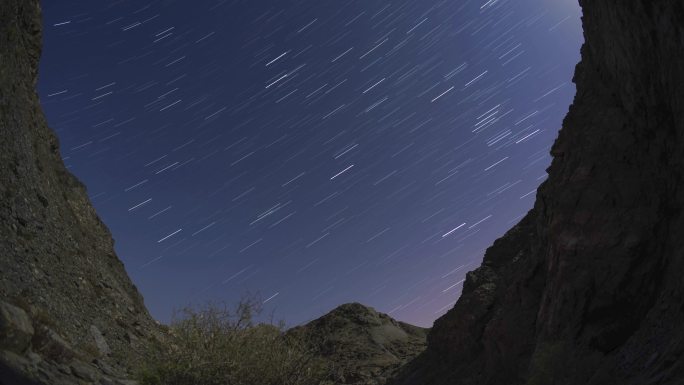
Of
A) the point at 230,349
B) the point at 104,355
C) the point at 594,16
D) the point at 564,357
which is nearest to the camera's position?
the point at 564,357

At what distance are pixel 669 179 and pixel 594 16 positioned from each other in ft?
15.7

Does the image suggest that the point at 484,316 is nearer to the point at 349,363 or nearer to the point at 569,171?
the point at 569,171

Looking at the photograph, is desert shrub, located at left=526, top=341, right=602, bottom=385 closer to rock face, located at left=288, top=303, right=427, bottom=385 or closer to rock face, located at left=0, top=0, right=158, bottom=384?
rock face, located at left=0, top=0, right=158, bottom=384

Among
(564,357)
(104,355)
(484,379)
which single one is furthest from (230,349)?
(564,357)

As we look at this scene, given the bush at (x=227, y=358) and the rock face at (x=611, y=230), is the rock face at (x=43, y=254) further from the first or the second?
the rock face at (x=611, y=230)

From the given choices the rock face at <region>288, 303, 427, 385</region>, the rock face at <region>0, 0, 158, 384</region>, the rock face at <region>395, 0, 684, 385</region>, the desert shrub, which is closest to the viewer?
the rock face at <region>395, 0, 684, 385</region>

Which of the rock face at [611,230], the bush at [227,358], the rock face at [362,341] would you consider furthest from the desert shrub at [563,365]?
the rock face at [362,341]

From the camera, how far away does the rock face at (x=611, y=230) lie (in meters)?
10.2

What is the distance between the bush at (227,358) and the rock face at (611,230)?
21.9ft

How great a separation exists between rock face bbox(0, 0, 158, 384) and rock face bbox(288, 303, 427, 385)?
369 inches

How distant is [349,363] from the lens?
31516mm

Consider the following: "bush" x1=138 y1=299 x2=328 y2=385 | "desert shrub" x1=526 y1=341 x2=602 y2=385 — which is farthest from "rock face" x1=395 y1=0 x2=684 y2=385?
"bush" x1=138 y1=299 x2=328 y2=385

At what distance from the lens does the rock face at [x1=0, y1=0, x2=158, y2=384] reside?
1650 cm

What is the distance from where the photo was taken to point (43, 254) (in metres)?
21.0
